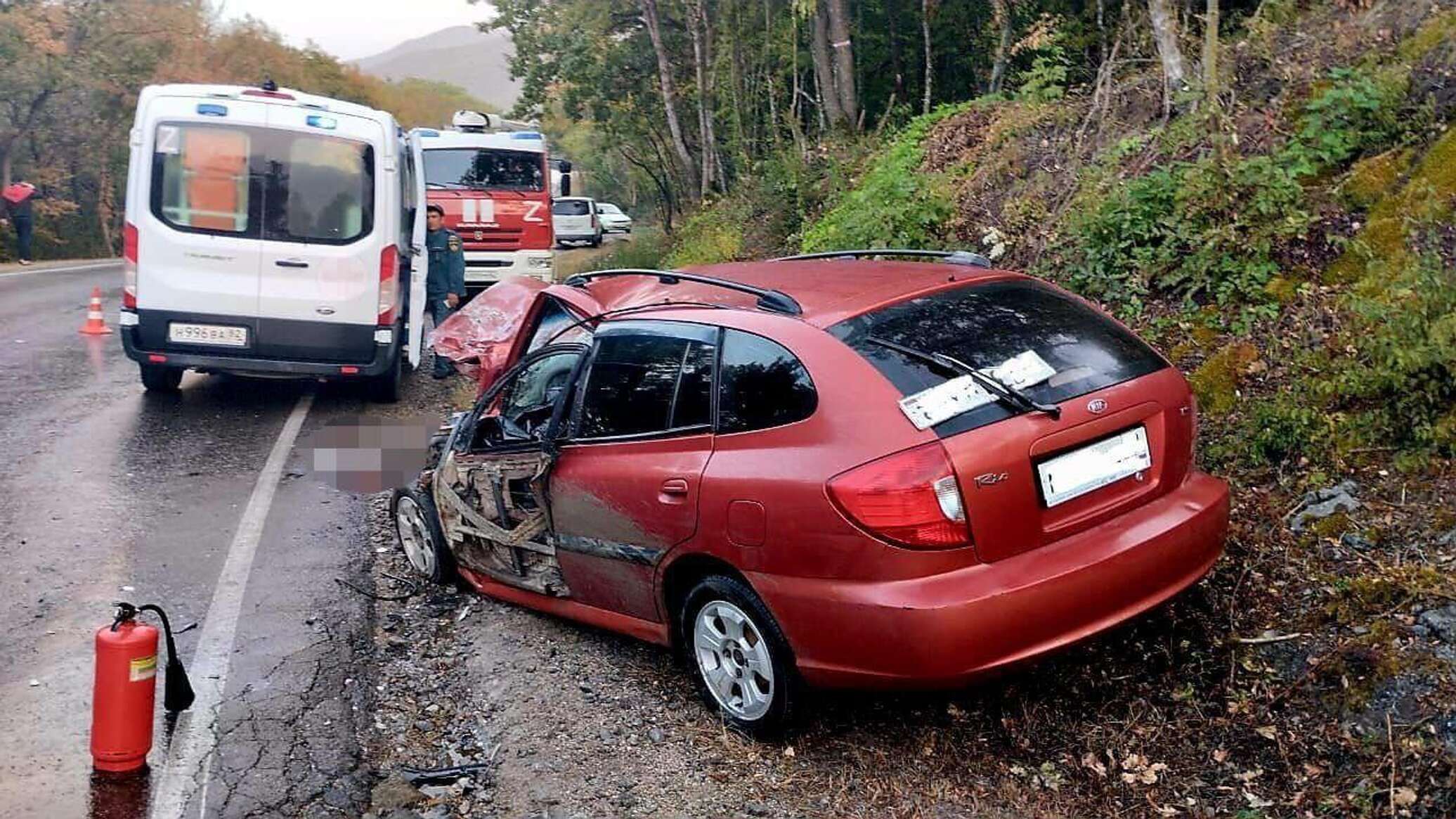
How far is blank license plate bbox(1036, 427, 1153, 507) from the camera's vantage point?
13.2ft

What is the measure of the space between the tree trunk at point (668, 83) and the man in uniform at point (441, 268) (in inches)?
453

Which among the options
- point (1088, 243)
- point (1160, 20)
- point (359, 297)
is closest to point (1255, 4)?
point (1160, 20)

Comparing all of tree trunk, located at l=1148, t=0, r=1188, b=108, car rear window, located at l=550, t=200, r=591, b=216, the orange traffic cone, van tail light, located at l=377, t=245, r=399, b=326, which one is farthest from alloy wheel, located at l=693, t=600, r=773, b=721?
car rear window, located at l=550, t=200, r=591, b=216

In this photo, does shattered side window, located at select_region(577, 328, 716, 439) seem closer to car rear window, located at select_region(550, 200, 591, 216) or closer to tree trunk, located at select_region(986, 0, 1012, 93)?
tree trunk, located at select_region(986, 0, 1012, 93)

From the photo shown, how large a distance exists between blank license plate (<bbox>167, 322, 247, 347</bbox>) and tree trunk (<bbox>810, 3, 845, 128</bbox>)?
27.7ft

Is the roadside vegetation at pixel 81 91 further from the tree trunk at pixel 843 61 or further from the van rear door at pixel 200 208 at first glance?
the van rear door at pixel 200 208

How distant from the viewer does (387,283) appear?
34.0ft

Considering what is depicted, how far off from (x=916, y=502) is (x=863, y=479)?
7.0 inches

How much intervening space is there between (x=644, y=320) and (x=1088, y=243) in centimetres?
383

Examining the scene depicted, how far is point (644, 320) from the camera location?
5121 millimetres

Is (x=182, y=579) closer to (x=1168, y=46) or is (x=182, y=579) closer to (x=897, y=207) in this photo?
(x=897, y=207)

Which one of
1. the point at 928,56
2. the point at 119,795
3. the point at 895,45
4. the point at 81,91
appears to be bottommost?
the point at 119,795

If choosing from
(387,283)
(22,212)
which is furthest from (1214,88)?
(22,212)

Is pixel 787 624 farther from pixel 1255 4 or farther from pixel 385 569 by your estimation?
pixel 1255 4
